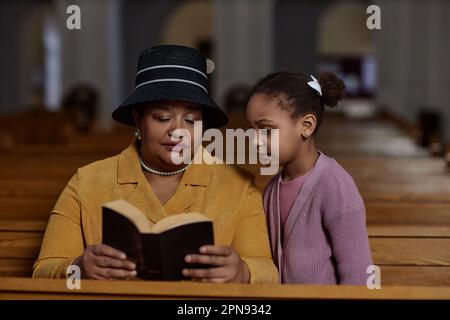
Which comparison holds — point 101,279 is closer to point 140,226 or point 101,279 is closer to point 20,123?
point 140,226

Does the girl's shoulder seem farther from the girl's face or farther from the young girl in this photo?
the girl's face

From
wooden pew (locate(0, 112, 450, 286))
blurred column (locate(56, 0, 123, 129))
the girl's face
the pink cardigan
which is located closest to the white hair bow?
the girl's face

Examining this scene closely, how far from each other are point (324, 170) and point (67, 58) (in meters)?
12.1

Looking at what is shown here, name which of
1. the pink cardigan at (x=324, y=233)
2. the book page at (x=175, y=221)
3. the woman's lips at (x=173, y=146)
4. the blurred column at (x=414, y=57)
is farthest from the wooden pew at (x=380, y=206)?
the blurred column at (x=414, y=57)

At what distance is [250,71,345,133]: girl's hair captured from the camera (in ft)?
7.89

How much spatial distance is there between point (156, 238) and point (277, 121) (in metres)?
0.68

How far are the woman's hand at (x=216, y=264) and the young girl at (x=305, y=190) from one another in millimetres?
374

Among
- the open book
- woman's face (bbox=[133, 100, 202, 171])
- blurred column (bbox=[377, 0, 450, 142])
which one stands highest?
blurred column (bbox=[377, 0, 450, 142])

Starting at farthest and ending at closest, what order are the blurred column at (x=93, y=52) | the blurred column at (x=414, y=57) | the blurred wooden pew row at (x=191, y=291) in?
the blurred column at (x=93, y=52)
the blurred column at (x=414, y=57)
the blurred wooden pew row at (x=191, y=291)

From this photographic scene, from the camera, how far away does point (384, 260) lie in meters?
2.82

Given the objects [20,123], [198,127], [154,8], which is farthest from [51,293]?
[154,8]

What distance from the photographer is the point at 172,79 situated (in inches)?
92.0

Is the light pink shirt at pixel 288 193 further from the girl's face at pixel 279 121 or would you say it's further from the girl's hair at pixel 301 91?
the girl's hair at pixel 301 91

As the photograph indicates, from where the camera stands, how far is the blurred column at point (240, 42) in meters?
13.8
